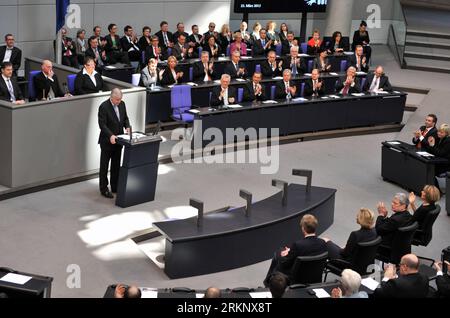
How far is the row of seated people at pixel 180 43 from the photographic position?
17266 mm

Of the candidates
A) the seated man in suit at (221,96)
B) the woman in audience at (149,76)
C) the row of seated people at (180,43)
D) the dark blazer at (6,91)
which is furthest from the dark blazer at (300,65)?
the dark blazer at (6,91)

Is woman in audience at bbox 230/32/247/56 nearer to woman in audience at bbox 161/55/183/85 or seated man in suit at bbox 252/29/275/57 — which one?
seated man in suit at bbox 252/29/275/57

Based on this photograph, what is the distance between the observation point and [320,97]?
624 inches

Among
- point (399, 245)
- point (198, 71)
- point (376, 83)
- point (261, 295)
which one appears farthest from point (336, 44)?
point (261, 295)

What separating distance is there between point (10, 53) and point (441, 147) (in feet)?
28.4

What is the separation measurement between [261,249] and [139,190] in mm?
2464

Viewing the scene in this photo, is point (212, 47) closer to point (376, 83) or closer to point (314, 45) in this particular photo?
point (314, 45)

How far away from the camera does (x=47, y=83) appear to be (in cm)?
1310

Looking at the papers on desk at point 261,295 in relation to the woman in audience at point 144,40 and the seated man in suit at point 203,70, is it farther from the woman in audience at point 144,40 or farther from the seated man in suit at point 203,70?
the woman in audience at point 144,40

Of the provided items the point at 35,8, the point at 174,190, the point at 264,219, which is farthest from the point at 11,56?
the point at 264,219

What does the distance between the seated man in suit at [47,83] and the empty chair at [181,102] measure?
228cm

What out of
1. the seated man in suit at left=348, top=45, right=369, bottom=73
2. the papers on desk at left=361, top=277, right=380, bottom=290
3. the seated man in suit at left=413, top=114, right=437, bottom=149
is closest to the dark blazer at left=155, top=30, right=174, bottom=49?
the seated man in suit at left=348, top=45, right=369, bottom=73

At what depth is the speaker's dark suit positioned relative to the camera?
450 inches

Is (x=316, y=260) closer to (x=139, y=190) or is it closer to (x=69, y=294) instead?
(x=69, y=294)
